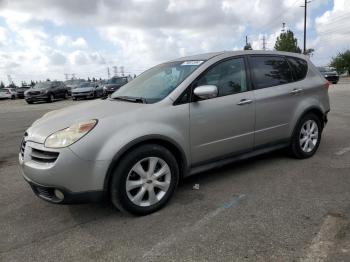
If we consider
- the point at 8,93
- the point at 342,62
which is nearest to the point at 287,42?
the point at 342,62

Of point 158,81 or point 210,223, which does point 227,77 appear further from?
point 210,223

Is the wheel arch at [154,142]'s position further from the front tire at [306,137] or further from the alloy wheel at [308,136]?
the alloy wheel at [308,136]

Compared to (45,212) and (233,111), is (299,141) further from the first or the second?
(45,212)

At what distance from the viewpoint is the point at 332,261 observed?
102 inches

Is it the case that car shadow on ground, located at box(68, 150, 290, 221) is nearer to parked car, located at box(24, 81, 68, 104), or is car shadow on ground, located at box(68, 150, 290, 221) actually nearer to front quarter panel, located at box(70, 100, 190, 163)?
front quarter panel, located at box(70, 100, 190, 163)

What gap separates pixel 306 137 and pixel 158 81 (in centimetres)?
254

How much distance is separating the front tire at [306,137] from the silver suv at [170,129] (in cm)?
2

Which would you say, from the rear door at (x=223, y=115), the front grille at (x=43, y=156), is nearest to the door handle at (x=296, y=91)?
the rear door at (x=223, y=115)

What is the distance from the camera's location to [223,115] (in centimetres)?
408

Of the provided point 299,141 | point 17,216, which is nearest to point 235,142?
point 299,141

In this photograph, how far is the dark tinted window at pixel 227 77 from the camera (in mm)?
4094

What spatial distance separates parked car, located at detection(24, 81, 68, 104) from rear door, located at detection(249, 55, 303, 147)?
21511 millimetres

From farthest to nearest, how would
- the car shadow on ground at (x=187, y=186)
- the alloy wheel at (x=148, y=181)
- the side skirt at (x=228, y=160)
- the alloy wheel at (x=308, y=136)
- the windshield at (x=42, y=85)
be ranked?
the windshield at (x=42, y=85), the alloy wheel at (x=308, y=136), the side skirt at (x=228, y=160), the car shadow on ground at (x=187, y=186), the alloy wheel at (x=148, y=181)

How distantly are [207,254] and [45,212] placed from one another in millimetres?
1946
